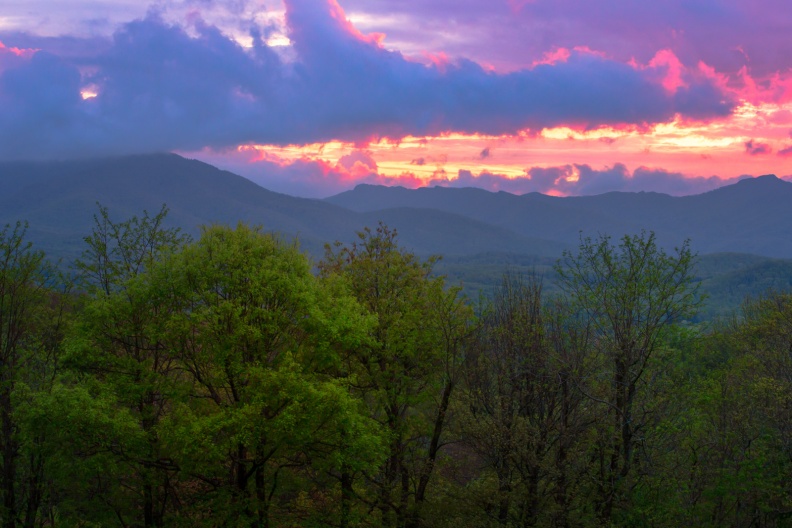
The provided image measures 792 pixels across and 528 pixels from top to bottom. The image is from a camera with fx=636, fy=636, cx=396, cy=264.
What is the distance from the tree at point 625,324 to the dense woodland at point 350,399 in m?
0.11

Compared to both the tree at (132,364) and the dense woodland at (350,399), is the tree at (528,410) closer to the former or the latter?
the dense woodland at (350,399)

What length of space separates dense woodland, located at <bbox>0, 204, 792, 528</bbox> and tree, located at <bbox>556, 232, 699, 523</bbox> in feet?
0.36

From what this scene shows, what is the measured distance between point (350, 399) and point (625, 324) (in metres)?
13.1

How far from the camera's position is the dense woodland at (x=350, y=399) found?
26719 millimetres

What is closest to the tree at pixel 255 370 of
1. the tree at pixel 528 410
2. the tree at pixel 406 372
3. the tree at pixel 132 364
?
the tree at pixel 132 364

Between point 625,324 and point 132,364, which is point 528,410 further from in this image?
point 132,364

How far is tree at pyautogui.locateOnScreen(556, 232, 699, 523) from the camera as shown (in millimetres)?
27828

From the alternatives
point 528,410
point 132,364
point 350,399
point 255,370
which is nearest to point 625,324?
point 528,410

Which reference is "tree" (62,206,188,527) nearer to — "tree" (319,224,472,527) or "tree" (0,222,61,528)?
"tree" (0,222,61,528)

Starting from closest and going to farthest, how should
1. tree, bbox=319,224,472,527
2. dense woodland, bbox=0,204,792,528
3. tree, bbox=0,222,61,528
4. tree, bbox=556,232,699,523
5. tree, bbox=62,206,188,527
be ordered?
1. dense woodland, bbox=0,204,792,528
2. tree, bbox=556,232,699,523
3. tree, bbox=62,206,188,527
4. tree, bbox=0,222,61,528
5. tree, bbox=319,224,472,527

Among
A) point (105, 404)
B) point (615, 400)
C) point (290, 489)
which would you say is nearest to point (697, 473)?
point (615, 400)

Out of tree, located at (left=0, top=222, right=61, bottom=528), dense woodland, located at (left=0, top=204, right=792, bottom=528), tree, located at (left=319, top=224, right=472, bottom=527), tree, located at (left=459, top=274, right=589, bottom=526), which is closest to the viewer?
dense woodland, located at (left=0, top=204, right=792, bottom=528)

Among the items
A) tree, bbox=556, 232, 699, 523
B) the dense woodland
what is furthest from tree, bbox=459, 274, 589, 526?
tree, bbox=556, 232, 699, 523

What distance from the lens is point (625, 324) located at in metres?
29.4
